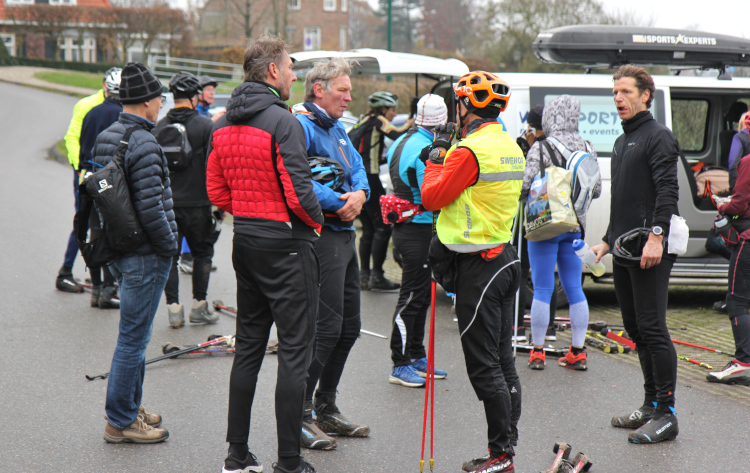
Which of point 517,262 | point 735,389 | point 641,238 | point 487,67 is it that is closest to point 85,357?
point 517,262

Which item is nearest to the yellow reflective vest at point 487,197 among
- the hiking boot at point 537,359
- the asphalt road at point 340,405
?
the asphalt road at point 340,405

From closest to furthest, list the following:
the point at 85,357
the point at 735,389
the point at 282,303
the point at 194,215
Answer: the point at 282,303
the point at 735,389
the point at 85,357
the point at 194,215

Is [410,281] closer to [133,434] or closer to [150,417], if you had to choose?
[150,417]

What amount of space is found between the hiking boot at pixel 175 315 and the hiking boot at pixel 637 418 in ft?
12.8

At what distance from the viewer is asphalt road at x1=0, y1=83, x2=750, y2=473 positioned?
3924 millimetres

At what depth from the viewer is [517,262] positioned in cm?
373

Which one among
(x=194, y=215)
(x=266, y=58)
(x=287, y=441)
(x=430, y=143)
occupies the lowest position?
(x=287, y=441)

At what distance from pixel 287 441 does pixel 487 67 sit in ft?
99.9

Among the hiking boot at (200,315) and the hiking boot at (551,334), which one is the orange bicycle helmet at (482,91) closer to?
the hiking boot at (551,334)

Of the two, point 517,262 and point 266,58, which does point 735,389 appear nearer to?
point 517,262

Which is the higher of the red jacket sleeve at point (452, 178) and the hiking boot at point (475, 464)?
the red jacket sleeve at point (452, 178)

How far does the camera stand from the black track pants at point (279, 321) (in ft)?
11.4

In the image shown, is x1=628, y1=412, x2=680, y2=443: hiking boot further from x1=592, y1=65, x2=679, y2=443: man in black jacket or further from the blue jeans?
the blue jeans

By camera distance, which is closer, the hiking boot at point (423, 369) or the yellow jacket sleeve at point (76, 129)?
the hiking boot at point (423, 369)
